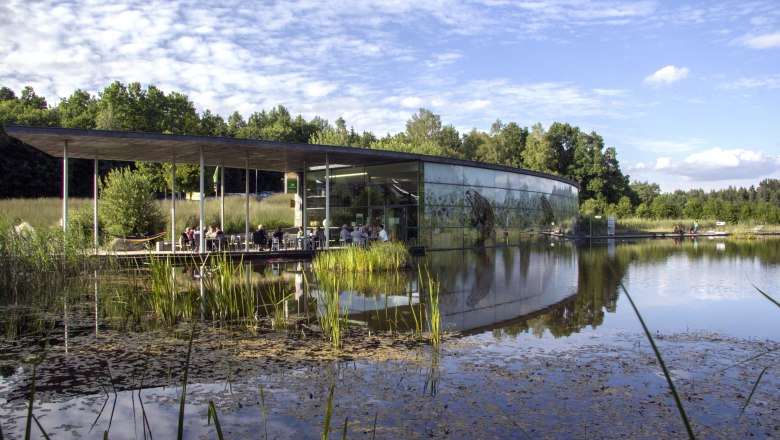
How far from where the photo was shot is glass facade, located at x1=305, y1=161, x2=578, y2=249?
24.8 m

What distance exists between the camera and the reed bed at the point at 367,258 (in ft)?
46.6

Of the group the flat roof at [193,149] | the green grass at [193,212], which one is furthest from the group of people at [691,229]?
the green grass at [193,212]

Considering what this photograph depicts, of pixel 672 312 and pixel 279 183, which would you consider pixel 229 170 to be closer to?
pixel 279 183

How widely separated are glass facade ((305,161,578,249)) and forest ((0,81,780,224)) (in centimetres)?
1734

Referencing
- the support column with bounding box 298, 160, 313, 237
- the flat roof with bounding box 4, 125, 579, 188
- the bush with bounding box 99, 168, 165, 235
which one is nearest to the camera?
the flat roof with bounding box 4, 125, 579, 188

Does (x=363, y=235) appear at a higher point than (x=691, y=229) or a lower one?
higher

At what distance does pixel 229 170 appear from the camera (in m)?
66.1

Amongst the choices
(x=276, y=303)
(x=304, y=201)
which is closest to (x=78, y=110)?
(x=304, y=201)

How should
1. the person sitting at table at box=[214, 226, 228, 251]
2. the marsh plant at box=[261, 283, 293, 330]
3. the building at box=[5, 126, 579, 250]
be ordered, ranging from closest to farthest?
the marsh plant at box=[261, 283, 293, 330]
the person sitting at table at box=[214, 226, 228, 251]
the building at box=[5, 126, 579, 250]

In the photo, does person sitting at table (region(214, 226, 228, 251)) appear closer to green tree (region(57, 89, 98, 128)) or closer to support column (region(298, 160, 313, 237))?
support column (region(298, 160, 313, 237))

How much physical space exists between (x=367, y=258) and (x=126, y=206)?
15.5m

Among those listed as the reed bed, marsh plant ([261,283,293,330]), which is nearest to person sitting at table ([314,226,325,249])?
the reed bed

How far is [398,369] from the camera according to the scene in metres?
5.74

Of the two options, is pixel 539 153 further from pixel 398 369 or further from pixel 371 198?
pixel 398 369
